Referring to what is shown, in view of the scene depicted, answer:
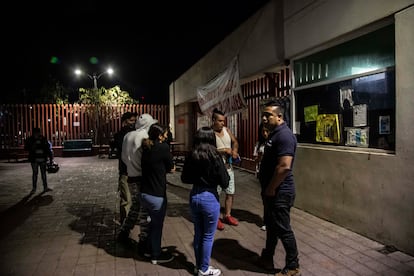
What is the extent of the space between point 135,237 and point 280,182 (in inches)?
99.1

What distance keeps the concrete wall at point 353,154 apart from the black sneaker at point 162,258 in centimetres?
264

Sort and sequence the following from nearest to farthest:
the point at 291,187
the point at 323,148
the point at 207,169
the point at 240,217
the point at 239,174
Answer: the point at 207,169 → the point at 291,187 → the point at 323,148 → the point at 240,217 → the point at 239,174

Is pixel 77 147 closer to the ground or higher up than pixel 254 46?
closer to the ground

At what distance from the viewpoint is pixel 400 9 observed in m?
3.84

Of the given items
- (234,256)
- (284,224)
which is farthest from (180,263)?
(284,224)

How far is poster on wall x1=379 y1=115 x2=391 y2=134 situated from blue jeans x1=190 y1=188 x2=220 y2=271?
2.51 m

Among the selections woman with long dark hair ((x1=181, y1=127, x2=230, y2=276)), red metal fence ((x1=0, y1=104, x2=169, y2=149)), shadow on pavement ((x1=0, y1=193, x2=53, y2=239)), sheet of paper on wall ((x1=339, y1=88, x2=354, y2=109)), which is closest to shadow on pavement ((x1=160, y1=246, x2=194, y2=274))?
woman with long dark hair ((x1=181, y1=127, x2=230, y2=276))

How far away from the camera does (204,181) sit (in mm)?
3203

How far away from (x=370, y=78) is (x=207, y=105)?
521 cm

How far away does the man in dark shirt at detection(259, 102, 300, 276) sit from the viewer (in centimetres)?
327

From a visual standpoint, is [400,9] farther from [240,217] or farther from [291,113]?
[240,217]

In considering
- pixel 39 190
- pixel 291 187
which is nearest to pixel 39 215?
pixel 39 190

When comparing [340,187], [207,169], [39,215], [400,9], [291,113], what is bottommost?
[39,215]

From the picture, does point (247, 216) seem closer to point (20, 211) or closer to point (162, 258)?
point (162, 258)
